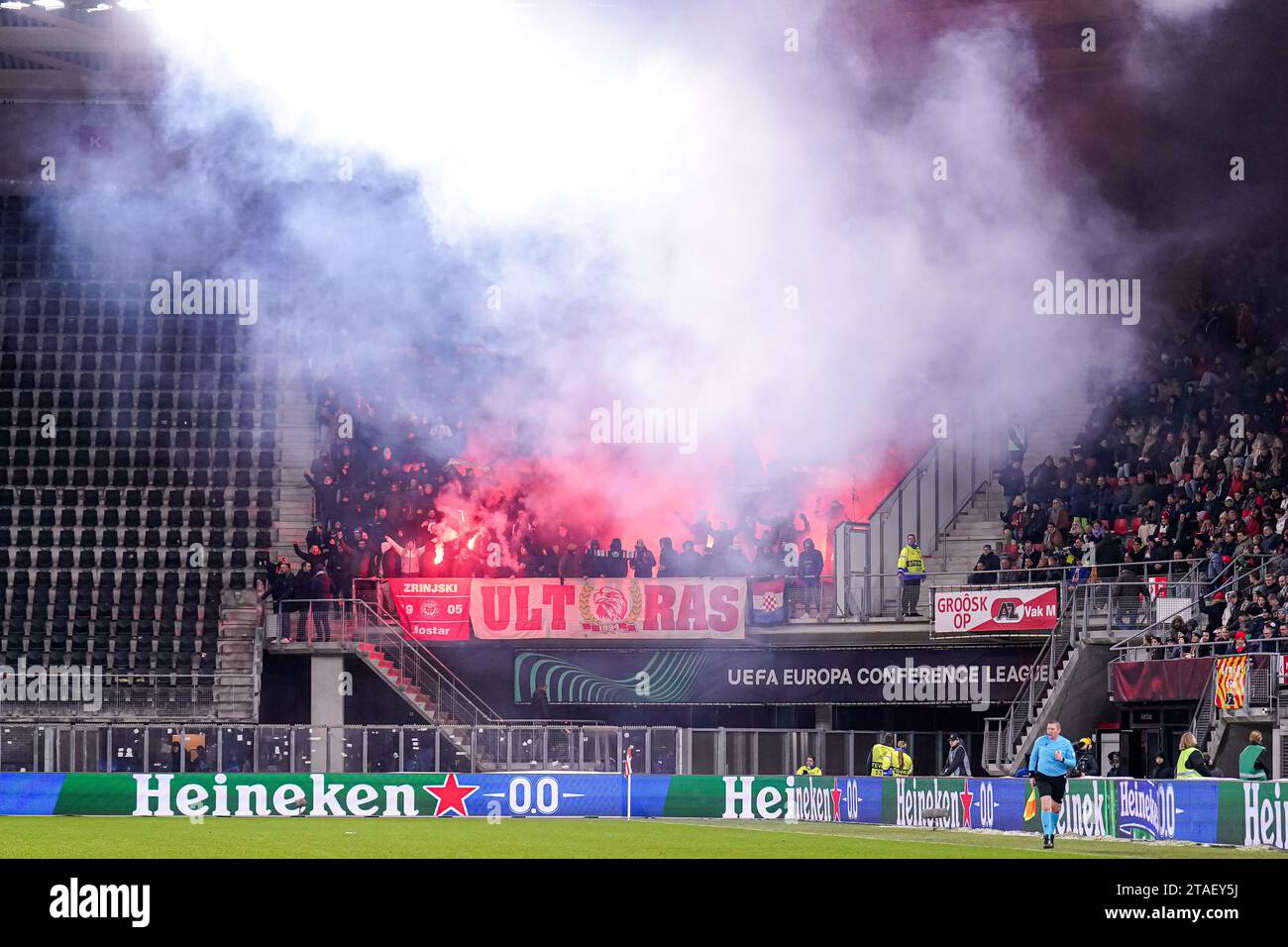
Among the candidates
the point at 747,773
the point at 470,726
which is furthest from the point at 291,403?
the point at 747,773

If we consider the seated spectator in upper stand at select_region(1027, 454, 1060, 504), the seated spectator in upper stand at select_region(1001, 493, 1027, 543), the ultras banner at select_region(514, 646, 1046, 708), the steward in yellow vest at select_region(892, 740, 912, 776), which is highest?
the seated spectator in upper stand at select_region(1027, 454, 1060, 504)

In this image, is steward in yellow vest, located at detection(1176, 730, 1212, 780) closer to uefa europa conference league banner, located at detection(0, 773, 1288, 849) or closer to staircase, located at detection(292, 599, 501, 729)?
uefa europa conference league banner, located at detection(0, 773, 1288, 849)

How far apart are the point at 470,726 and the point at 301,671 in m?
4.76

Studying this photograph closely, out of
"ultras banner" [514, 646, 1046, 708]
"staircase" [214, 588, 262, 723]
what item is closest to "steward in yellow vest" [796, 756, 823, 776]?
"ultras banner" [514, 646, 1046, 708]

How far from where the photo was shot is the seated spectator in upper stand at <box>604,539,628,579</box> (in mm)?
37875

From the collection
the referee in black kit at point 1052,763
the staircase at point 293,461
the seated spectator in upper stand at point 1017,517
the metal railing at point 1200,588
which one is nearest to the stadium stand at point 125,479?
the staircase at point 293,461

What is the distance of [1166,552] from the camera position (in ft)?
110

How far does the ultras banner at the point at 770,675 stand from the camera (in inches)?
1401

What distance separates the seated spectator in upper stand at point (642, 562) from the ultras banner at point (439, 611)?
10.6ft

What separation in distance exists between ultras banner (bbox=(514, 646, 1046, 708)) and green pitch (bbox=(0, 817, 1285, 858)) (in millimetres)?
7214

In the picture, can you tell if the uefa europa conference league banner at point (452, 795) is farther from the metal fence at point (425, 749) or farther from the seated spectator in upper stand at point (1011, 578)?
the seated spectator in upper stand at point (1011, 578)

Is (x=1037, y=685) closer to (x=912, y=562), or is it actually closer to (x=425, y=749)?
(x=912, y=562)

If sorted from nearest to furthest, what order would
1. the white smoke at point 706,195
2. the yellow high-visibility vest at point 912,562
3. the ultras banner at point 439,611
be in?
1. the white smoke at point 706,195
2. the yellow high-visibility vest at point 912,562
3. the ultras banner at point 439,611
